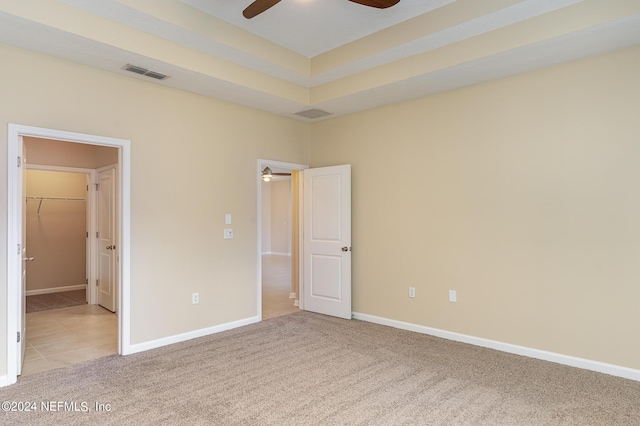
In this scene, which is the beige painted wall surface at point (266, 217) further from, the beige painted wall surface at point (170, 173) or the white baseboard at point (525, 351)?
the white baseboard at point (525, 351)

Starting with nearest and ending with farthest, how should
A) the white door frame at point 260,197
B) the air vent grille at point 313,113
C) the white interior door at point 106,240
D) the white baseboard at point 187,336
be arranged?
the white baseboard at point 187,336, the white door frame at point 260,197, the air vent grille at point 313,113, the white interior door at point 106,240

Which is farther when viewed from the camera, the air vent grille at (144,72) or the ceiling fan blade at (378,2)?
the air vent grille at (144,72)

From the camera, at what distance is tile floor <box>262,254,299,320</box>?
5.48 meters

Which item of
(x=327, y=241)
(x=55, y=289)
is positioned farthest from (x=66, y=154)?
(x=327, y=241)

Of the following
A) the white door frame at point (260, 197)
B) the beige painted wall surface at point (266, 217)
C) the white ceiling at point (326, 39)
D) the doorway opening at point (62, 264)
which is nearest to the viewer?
the white ceiling at point (326, 39)

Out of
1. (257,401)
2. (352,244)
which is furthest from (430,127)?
(257,401)

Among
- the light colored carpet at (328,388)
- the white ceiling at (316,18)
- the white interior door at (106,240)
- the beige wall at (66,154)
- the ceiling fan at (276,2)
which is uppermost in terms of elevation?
the white ceiling at (316,18)

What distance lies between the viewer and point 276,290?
7.00 metres

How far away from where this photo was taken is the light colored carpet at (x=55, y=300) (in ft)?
18.6

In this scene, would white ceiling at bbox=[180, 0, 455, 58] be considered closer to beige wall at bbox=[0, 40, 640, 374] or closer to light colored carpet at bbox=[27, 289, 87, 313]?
beige wall at bbox=[0, 40, 640, 374]

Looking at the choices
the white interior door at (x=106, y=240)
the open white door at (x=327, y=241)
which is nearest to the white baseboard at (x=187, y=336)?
the open white door at (x=327, y=241)

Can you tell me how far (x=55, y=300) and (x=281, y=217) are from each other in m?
7.53

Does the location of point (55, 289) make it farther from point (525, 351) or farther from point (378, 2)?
point (525, 351)

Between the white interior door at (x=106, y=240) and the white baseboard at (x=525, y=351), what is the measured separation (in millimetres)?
3834
